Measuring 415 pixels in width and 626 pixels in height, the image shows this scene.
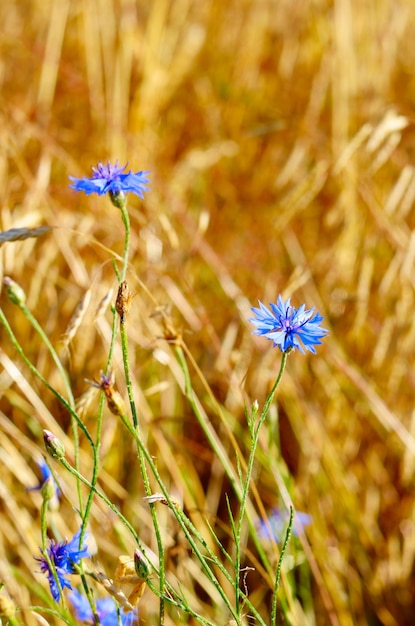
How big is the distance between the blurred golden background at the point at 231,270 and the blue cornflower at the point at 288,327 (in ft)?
0.73

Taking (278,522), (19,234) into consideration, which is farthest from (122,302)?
(278,522)

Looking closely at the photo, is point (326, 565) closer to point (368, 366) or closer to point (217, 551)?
point (217, 551)

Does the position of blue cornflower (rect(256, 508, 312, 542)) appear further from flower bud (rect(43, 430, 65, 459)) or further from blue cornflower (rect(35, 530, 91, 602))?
flower bud (rect(43, 430, 65, 459))

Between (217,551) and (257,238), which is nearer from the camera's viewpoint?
(217,551)

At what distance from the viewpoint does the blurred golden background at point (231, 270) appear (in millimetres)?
1372

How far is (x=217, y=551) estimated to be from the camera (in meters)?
1.44

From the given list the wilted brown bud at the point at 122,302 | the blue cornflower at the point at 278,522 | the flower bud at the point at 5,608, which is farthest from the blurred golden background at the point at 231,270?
the flower bud at the point at 5,608

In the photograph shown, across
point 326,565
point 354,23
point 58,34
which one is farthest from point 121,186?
point 354,23

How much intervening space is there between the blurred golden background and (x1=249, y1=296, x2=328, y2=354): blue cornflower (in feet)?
0.73

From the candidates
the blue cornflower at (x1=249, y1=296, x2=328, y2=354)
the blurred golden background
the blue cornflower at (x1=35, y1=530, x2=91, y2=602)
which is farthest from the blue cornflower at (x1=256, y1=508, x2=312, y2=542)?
the blue cornflower at (x1=249, y1=296, x2=328, y2=354)

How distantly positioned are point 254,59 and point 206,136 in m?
0.41

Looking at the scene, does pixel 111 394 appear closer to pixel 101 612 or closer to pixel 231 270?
pixel 101 612

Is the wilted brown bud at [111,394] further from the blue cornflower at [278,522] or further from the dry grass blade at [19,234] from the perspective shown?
the blue cornflower at [278,522]

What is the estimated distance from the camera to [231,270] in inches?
71.6
